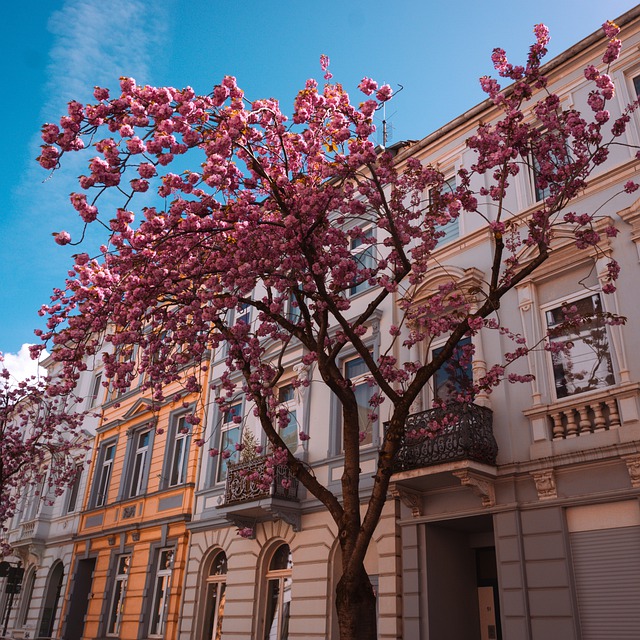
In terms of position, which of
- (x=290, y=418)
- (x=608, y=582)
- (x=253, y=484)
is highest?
(x=290, y=418)

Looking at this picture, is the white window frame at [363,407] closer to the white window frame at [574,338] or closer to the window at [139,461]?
the white window frame at [574,338]

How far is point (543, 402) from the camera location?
1109cm

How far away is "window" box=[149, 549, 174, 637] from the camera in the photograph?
17766 mm

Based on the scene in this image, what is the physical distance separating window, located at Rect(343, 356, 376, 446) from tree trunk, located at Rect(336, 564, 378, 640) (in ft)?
20.6

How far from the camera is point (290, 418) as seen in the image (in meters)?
16.5

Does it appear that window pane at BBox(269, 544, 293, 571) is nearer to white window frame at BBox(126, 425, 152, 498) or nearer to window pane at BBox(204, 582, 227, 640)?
window pane at BBox(204, 582, 227, 640)

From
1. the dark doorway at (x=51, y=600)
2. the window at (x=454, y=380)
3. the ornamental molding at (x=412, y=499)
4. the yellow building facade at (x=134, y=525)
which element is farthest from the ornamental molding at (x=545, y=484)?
the dark doorway at (x=51, y=600)

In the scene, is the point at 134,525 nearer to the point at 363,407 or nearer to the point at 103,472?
the point at 103,472

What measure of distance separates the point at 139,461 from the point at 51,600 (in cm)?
716

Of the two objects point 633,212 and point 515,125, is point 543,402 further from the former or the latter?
point 515,125

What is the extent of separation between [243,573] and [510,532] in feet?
24.5

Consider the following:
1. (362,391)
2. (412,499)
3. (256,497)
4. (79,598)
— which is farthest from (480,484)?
(79,598)

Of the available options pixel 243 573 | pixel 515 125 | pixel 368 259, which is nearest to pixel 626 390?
pixel 515 125

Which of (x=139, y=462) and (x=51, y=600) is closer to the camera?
(x=139, y=462)
